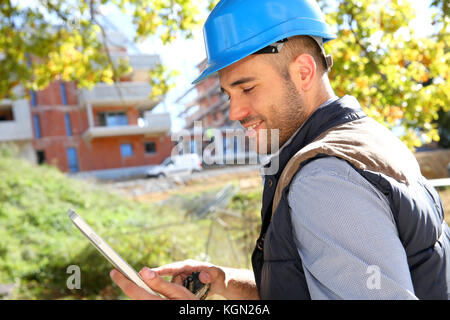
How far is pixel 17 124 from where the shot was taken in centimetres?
2670

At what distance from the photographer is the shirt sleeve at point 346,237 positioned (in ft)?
3.19

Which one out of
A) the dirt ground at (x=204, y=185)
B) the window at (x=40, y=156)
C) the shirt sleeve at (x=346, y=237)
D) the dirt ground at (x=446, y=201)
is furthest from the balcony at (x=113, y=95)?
the shirt sleeve at (x=346, y=237)

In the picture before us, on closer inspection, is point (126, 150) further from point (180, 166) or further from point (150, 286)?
point (150, 286)

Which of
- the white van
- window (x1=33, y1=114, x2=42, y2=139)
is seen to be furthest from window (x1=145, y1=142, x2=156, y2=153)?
window (x1=33, y1=114, x2=42, y2=139)

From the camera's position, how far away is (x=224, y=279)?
64.1 inches

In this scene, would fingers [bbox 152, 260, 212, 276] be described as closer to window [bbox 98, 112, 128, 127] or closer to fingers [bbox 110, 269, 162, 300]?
→ fingers [bbox 110, 269, 162, 300]

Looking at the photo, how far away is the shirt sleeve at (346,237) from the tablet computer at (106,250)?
1.53 feet

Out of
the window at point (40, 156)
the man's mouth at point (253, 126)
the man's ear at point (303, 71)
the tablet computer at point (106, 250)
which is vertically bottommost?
the window at point (40, 156)

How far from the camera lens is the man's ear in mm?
1394

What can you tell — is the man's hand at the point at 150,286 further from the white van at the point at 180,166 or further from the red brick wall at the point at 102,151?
the red brick wall at the point at 102,151

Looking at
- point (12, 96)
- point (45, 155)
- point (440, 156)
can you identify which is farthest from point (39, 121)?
point (440, 156)

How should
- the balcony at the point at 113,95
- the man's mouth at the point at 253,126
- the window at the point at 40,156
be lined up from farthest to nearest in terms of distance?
1. the window at the point at 40,156
2. the balcony at the point at 113,95
3. the man's mouth at the point at 253,126
